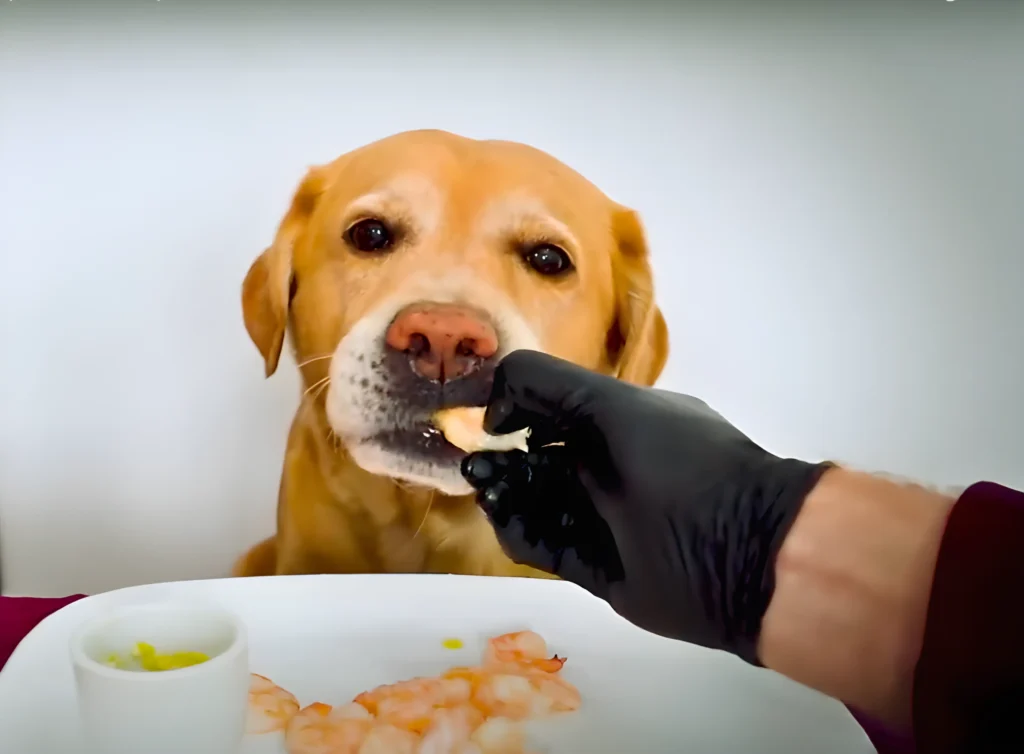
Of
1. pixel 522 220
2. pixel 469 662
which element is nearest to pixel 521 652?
pixel 469 662

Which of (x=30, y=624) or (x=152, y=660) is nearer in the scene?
(x=152, y=660)

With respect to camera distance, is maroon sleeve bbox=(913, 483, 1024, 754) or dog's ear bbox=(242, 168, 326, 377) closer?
maroon sleeve bbox=(913, 483, 1024, 754)

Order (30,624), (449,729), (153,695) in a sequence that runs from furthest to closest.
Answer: (30,624)
(449,729)
(153,695)

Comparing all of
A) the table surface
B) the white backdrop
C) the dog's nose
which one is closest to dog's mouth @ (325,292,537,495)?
the dog's nose

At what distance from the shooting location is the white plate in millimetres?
643

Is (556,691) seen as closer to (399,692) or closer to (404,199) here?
(399,692)

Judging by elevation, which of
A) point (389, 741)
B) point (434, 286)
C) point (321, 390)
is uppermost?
point (434, 286)

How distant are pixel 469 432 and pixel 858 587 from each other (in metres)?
0.31

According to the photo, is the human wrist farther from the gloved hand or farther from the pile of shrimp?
the pile of shrimp

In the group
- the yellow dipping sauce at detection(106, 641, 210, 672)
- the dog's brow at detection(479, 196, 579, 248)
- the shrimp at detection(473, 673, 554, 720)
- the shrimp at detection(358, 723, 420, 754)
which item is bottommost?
the shrimp at detection(358, 723, 420, 754)

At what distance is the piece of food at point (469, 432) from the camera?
685 millimetres

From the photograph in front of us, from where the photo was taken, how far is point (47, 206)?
771 millimetres

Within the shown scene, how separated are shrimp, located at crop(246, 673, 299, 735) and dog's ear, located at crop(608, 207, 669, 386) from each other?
1.31 ft

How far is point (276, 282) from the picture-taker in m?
0.76
